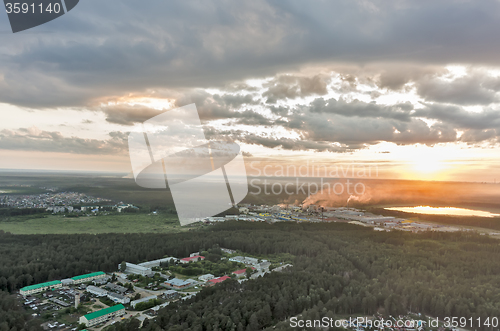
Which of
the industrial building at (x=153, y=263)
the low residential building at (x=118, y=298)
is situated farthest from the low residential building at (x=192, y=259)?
the low residential building at (x=118, y=298)

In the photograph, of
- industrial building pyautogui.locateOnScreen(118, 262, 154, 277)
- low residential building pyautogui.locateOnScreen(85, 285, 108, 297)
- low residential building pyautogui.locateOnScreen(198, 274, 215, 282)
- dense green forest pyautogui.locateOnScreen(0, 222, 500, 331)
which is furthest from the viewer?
industrial building pyautogui.locateOnScreen(118, 262, 154, 277)

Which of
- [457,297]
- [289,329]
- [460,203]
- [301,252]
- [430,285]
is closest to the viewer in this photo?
[289,329]

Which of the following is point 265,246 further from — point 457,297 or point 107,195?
point 107,195

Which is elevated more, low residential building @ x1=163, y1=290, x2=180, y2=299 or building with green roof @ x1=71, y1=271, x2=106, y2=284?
building with green roof @ x1=71, y1=271, x2=106, y2=284

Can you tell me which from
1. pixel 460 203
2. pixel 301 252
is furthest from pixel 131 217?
pixel 460 203

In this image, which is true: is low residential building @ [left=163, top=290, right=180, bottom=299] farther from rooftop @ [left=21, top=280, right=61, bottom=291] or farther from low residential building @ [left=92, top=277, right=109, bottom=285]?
rooftop @ [left=21, top=280, right=61, bottom=291]

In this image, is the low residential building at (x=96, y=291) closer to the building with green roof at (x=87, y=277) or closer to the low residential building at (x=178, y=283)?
the building with green roof at (x=87, y=277)

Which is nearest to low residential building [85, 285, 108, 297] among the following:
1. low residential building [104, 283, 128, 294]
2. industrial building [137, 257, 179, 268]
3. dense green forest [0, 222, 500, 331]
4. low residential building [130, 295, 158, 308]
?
low residential building [104, 283, 128, 294]
